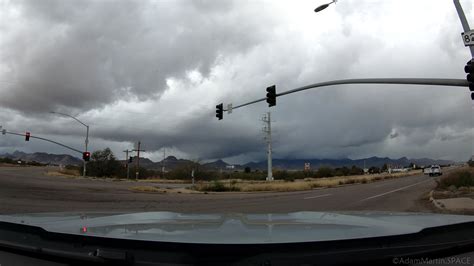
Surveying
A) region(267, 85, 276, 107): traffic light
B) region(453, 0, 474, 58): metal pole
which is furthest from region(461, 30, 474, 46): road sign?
region(267, 85, 276, 107): traffic light

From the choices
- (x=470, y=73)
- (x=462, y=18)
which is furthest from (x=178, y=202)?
(x=462, y=18)

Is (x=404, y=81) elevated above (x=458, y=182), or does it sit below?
above

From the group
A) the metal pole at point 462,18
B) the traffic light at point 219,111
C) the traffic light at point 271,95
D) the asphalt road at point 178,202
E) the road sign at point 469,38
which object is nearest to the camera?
the road sign at point 469,38

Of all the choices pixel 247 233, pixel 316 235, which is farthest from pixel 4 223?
pixel 316 235

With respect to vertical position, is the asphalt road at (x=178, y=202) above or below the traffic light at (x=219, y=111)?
below

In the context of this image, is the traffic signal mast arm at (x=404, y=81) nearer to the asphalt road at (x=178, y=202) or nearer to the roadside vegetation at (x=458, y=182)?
the asphalt road at (x=178, y=202)

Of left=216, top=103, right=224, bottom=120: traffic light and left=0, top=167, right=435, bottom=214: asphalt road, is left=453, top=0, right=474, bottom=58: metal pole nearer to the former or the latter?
left=0, top=167, right=435, bottom=214: asphalt road

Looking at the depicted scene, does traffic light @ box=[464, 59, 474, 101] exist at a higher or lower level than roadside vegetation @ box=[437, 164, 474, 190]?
higher

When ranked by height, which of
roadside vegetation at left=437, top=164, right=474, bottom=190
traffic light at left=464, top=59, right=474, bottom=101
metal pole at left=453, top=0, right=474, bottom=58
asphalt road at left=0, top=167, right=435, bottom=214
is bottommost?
asphalt road at left=0, top=167, right=435, bottom=214

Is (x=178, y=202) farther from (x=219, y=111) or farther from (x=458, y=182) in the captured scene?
(x=458, y=182)

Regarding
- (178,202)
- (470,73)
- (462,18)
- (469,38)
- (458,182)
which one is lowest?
(178,202)

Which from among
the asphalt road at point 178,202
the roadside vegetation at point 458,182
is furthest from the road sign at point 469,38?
the roadside vegetation at point 458,182

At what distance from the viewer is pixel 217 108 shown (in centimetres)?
2906

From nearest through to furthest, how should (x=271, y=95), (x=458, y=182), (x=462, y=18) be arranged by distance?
(x=462, y=18), (x=271, y=95), (x=458, y=182)
